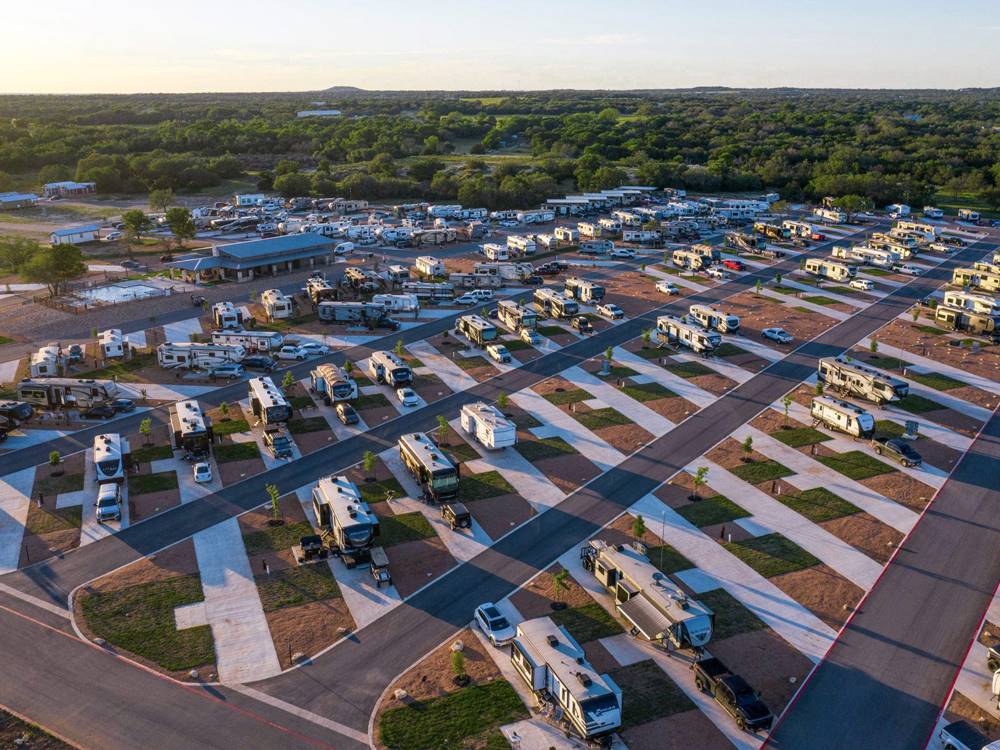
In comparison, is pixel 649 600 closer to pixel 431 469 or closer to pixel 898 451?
pixel 431 469

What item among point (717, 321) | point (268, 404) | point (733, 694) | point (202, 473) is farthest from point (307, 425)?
point (717, 321)

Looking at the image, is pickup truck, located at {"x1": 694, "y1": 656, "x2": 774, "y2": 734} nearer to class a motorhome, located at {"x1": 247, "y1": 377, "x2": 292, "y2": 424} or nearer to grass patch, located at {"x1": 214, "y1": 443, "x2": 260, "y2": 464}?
grass patch, located at {"x1": 214, "y1": 443, "x2": 260, "y2": 464}

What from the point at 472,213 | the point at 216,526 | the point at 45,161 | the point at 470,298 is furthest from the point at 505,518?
the point at 45,161

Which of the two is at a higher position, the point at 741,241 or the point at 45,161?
the point at 45,161

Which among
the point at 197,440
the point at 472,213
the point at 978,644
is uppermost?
the point at 472,213

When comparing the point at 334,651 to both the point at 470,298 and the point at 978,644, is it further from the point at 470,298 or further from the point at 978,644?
the point at 470,298

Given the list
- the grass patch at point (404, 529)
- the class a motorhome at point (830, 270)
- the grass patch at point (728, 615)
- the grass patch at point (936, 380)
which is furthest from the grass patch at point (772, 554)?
the class a motorhome at point (830, 270)
